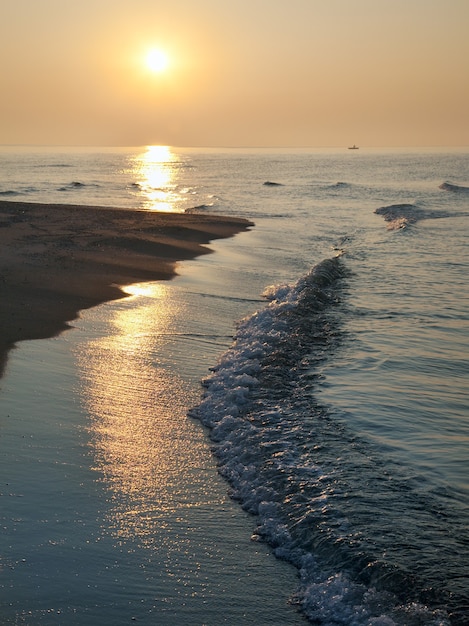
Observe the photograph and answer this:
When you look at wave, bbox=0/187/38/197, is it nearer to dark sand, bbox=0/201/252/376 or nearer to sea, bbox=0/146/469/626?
dark sand, bbox=0/201/252/376

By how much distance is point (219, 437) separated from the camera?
24.3 feet

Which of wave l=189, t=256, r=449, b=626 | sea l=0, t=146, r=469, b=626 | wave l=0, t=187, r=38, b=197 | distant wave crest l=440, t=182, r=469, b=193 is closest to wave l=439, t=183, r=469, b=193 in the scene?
distant wave crest l=440, t=182, r=469, b=193

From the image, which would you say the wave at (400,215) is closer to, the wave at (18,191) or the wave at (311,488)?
the wave at (311,488)

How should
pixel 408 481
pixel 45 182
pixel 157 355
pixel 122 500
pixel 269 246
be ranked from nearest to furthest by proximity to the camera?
pixel 122 500 → pixel 408 481 → pixel 157 355 → pixel 269 246 → pixel 45 182

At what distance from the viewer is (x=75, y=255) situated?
1806 cm

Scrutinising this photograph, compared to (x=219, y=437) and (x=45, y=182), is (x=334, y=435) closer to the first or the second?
(x=219, y=437)

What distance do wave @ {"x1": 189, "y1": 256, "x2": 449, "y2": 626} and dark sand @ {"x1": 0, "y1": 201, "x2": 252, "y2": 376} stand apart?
10.9 ft

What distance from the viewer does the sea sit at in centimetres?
470

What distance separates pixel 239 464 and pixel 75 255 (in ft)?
41.1

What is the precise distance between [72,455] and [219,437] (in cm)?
164

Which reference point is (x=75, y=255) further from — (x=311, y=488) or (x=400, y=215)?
(x=400, y=215)

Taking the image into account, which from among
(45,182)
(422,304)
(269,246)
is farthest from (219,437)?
(45,182)

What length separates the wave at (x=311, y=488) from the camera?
4.76 metres

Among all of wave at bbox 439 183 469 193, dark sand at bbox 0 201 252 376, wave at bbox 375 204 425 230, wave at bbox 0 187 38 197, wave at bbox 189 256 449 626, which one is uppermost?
wave at bbox 439 183 469 193
